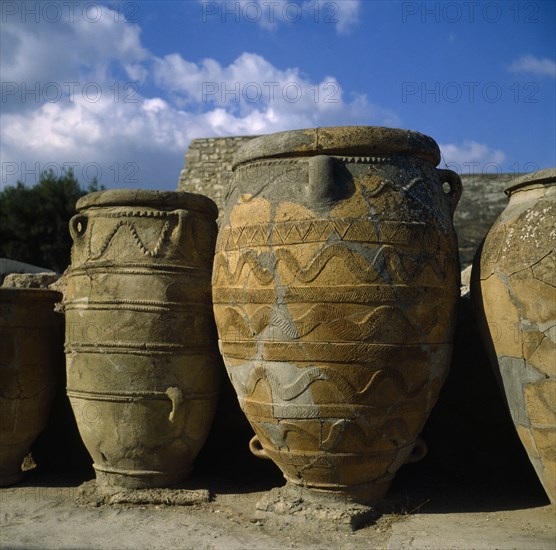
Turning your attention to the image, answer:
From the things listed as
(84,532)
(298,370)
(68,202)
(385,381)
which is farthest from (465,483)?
(68,202)

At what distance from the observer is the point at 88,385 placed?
13.9 ft

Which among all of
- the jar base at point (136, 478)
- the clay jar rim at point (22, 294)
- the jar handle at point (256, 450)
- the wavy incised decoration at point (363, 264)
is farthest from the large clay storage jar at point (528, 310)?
the clay jar rim at point (22, 294)

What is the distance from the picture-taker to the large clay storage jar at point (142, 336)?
4145mm

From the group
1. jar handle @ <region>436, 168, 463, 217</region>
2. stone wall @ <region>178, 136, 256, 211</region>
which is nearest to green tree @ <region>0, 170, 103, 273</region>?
stone wall @ <region>178, 136, 256, 211</region>

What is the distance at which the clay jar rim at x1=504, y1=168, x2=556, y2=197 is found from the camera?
11.6 ft

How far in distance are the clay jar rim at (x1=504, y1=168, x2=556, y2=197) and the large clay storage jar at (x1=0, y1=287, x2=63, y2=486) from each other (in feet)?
10.00

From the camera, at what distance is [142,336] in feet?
13.6

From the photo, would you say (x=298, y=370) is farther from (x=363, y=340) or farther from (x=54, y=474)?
(x=54, y=474)

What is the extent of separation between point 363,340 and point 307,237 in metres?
0.58

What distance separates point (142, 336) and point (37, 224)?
2022 cm

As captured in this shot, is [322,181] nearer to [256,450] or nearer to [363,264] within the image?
[363,264]

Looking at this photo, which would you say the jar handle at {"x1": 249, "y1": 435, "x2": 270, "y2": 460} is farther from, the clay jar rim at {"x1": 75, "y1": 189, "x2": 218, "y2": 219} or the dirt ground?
the clay jar rim at {"x1": 75, "y1": 189, "x2": 218, "y2": 219}

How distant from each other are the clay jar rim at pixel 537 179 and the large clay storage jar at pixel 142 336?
1834 mm

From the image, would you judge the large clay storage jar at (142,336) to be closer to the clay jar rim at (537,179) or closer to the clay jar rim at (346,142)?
the clay jar rim at (346,142)
